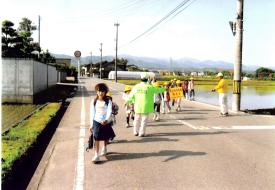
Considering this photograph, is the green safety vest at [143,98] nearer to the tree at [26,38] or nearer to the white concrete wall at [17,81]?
the white concrete wall at [17,81]

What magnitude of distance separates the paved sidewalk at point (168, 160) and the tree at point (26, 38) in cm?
3154

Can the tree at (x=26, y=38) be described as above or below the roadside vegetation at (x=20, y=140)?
above

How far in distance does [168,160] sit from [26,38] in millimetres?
41471

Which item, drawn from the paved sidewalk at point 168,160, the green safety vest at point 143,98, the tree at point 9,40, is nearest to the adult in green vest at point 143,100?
the green safety vest at point 143,98

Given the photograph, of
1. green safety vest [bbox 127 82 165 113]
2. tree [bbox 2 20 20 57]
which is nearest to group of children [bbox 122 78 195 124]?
green safety vest [bbox 127 82 165 113]

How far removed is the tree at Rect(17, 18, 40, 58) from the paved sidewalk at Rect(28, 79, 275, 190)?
3154 centimetres

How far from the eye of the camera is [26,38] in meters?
46.3

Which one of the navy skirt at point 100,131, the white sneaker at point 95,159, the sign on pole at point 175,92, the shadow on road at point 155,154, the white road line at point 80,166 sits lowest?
the white road line at point 80,166

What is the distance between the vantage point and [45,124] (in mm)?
12305

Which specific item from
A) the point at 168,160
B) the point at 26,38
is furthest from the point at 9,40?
the point at 168,160

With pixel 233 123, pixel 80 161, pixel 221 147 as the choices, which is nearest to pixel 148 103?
pixel 221 147

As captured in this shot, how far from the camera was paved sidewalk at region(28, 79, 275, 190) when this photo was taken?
6.52m

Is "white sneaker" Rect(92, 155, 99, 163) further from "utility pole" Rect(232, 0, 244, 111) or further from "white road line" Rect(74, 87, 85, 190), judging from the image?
"utility pole" Rect(232, 0, 244, 111)

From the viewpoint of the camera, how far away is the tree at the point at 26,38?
42.4 meters
